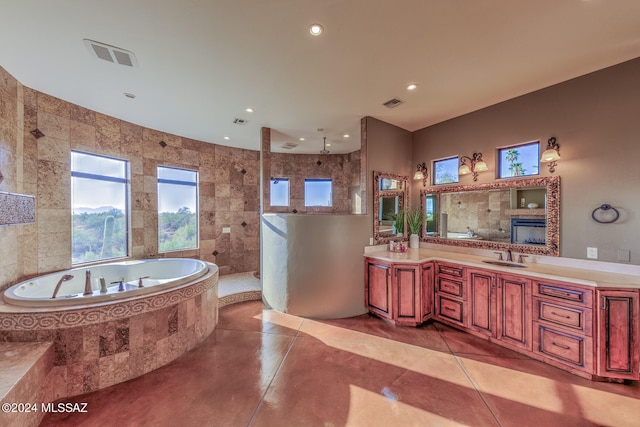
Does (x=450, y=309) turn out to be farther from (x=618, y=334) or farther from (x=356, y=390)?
(x=356, y=390)

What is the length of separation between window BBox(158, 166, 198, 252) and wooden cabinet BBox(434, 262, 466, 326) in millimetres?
4501

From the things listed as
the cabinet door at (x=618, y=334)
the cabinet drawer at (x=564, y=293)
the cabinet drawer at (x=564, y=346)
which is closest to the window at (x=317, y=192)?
the cabinet drawer at (x=564, y=293)

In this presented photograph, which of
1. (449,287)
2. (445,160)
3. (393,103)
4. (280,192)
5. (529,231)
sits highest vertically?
(393,103)

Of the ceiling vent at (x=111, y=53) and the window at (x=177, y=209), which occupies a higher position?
the ceiling vent at (x=111, y=53)

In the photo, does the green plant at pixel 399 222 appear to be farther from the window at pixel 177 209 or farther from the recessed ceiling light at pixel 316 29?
the window at pixel 177 209

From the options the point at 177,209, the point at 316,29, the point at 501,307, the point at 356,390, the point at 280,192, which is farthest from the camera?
the point at 280,192

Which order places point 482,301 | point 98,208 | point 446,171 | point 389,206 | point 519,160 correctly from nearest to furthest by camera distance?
1. point 482,301
2. point 519,160
3. point 98,208
4. point 446,171
5. point 389,206

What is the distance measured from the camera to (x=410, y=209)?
4.12m

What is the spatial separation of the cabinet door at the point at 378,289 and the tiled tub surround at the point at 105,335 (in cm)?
239

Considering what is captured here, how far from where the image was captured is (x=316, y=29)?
1.89 m

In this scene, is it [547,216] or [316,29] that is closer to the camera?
[316,29]

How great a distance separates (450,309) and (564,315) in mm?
1086

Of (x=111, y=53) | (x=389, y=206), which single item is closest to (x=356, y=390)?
(x=389, y=206)

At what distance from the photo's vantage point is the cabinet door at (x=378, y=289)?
3.26 meters
